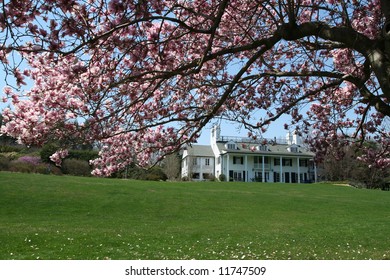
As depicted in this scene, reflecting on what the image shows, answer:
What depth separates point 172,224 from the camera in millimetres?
14320

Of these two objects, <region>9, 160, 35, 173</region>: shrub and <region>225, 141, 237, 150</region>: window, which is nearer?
<region>9, 160, 35, 173</region>: shrub

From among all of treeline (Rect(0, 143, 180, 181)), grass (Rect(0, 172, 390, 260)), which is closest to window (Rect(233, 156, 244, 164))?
treeline (Rect(0, 143, 180, 181))

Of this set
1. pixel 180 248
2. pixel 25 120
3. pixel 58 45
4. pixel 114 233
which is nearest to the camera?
pixel 58 45

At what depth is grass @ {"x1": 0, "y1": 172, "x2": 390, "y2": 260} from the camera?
8.44 m

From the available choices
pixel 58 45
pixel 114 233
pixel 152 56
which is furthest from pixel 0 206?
pixel 58 45

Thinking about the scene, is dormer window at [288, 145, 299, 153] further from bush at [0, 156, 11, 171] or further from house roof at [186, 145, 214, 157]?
bush at [0, 156, 11, 171]

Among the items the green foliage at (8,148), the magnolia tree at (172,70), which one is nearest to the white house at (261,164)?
the green foliage at (8,148)

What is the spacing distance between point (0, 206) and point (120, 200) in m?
5.99

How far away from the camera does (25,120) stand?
20.4ft

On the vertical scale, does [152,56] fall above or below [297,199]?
above

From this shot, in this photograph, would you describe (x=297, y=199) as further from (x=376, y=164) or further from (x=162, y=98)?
(x=162, y=98)

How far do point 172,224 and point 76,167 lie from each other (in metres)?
23.0

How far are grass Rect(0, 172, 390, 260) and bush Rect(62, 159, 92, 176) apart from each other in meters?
8.87

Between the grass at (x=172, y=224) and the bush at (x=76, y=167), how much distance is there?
29.1ft
